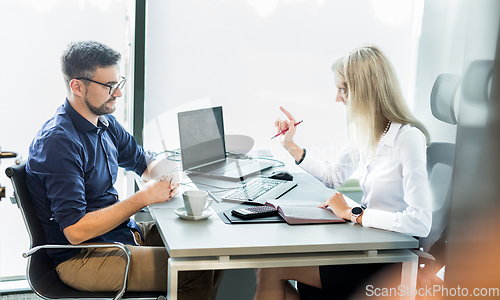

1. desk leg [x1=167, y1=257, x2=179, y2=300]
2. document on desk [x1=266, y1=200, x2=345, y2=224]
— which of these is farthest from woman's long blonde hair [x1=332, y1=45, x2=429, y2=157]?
desk leg [x1=167, y1=257, x2=179, y2=300]

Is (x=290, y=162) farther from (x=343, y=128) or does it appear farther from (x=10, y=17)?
(x=10, y=17)

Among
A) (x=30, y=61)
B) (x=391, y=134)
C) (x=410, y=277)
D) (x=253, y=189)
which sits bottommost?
(x=410, y=277)

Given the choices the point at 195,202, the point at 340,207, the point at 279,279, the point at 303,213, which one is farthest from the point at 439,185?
the point at 195,202

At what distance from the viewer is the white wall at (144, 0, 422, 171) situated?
2.43 metres

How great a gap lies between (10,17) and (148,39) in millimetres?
687

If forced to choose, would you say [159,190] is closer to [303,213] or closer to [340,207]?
[303,213]

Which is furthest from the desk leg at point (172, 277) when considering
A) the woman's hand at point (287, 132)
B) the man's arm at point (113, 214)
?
the woman's hand at point (287, 132)

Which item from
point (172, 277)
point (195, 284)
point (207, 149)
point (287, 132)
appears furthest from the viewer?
point (207, 149)

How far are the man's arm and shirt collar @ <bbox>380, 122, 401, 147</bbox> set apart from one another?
79 centimetres

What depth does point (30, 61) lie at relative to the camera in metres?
2.21

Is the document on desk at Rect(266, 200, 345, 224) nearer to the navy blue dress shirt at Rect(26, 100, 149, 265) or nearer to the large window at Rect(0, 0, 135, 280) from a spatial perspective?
the navy blue dress shirt at Rect(26, 100, 149, 265)

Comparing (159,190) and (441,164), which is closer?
(159,190)

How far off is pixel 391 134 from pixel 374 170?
15 centimetres

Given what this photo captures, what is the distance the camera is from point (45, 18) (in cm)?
220
